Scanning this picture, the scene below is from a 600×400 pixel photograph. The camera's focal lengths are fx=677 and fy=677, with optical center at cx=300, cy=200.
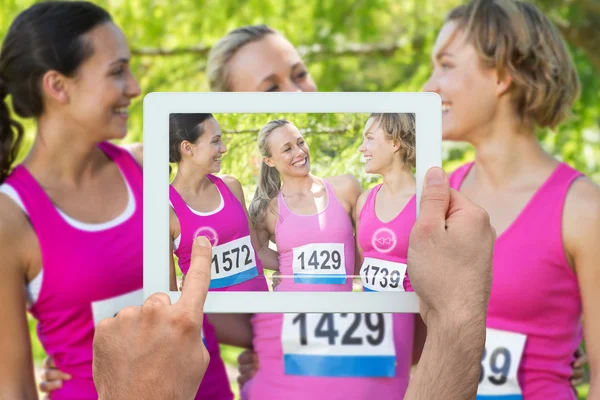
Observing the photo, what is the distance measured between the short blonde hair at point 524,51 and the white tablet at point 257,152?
0.89m

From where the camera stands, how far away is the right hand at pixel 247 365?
6.18 feet

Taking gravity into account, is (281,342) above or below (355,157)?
below

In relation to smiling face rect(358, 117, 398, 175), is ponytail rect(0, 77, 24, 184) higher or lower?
higher

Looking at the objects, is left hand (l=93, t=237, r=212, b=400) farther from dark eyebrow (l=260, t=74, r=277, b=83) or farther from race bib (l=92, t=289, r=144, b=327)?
dark eyebrow (l=260, t=74, r=277, b=83)

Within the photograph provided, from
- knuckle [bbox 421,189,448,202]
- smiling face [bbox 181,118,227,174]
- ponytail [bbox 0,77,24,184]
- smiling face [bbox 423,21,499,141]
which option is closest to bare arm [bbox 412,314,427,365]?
smiling face [bbox 423,21,499,141]

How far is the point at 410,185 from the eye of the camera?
1.17m

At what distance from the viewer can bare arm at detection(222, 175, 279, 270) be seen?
119cm

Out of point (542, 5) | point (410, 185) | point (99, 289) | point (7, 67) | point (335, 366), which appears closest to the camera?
point (410, 185)

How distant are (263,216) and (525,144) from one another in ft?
3.46

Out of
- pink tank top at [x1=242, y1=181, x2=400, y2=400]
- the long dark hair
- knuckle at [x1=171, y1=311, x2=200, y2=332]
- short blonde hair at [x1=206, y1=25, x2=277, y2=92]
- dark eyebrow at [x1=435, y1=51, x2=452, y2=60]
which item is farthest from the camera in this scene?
short blonde hair at [x1=206, y1=25, x2=277, y2=92]

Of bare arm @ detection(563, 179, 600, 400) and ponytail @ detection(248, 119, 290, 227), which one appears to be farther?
bare arm @ detection(563, 179, 600, 400)

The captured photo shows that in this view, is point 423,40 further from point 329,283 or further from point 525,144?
point 329,283

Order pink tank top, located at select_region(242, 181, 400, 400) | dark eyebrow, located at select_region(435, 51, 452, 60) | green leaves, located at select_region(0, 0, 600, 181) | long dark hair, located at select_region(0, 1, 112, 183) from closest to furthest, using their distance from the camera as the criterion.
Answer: pink tank top, located at select_region(242, 181, 400, 400), long dark hair, located at select_region(0, 1, 112, 183), dark eyebrow, located at select_region(435, 51, 452, 60), green leaves, located at select_region(0, 0, 600, 181)

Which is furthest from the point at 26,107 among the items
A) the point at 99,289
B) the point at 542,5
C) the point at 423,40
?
the point at 542,5
